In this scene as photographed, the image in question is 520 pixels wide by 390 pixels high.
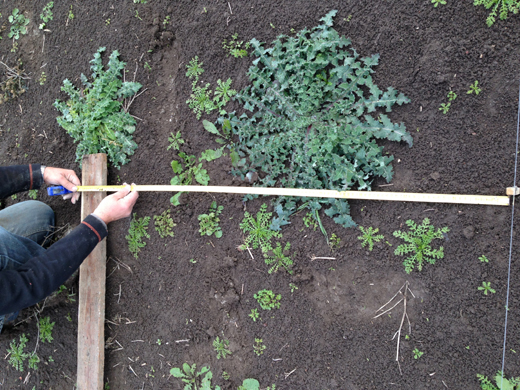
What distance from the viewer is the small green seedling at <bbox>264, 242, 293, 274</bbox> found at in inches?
126

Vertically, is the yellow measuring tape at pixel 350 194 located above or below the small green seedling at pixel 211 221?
above

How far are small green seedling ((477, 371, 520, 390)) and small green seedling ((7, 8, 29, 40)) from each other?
616 centimetres

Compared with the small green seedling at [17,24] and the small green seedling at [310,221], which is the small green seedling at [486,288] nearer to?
the small green seedling at [310,221]

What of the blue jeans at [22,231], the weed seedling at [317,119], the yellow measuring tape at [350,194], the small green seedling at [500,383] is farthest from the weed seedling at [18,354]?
the small green seedling at [500,383]

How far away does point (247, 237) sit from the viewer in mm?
3301

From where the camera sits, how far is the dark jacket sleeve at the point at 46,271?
8.18 ft

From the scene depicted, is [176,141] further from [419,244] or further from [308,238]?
[419,244]

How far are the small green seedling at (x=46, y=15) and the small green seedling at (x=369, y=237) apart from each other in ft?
14.4

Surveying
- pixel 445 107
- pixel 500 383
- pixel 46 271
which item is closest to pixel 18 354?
pixel 46 271

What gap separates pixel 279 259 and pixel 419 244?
1.27 m

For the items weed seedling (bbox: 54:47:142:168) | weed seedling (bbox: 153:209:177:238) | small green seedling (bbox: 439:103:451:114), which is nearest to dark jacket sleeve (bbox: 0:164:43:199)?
weed seedling (bbox: 54:47:142:168)

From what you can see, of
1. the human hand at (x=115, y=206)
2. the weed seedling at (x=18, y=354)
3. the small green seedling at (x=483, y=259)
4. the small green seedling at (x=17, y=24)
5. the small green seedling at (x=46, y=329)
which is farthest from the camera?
the small green seedling at (x=17, y=24)

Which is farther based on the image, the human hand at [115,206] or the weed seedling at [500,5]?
the human hand at [115,206]

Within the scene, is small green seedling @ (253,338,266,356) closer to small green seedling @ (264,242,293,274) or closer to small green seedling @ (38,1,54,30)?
small green seedling @ (264,242,293,274)
